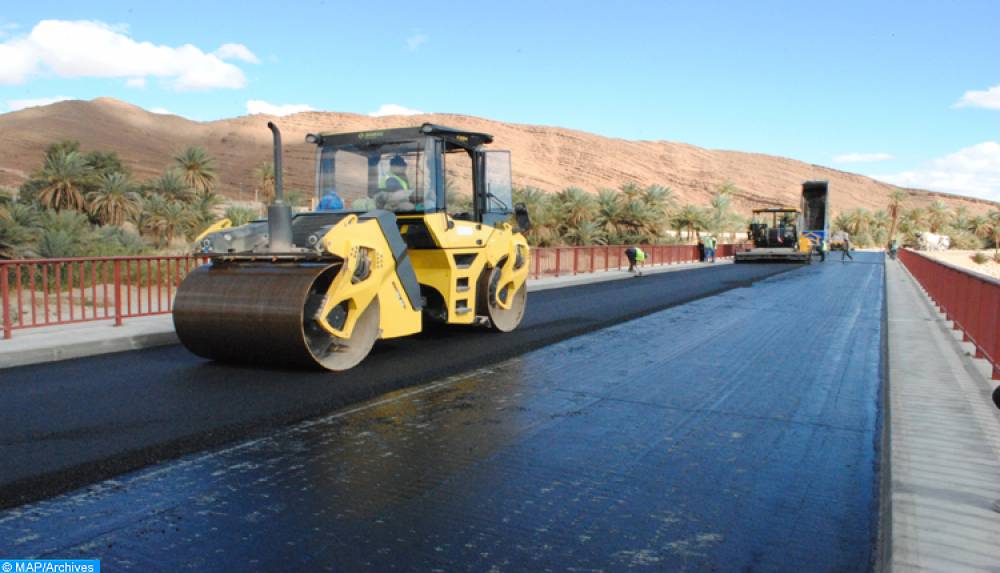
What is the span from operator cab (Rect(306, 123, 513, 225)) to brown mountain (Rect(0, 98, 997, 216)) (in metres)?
75.0

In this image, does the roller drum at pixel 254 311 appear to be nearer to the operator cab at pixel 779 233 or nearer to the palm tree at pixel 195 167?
the operator cab at pixel 779 233

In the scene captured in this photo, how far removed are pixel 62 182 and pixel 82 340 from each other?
27.3 metres

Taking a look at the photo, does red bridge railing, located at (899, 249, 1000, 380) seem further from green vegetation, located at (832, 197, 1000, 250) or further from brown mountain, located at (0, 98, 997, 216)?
green vegetation, located at (832, 197, 1000, 250)

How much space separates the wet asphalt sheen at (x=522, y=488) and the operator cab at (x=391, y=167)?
239 centimetres

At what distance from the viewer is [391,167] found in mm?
9211

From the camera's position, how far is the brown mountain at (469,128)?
9812 cm

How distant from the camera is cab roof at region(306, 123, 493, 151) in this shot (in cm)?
898

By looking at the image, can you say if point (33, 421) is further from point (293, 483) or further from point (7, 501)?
point (293, 483)

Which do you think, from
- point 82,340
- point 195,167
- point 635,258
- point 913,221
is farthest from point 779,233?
point 913,221

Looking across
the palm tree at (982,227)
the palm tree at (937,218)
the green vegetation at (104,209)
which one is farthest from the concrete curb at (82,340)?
the palm tree at (937,218)

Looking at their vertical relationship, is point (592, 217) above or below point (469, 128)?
below

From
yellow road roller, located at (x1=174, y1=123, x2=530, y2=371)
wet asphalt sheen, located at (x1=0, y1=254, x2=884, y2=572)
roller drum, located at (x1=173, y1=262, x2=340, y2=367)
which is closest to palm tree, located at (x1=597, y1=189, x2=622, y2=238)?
yellow road roller, located at (x1=174, y1=123, x2=530, y2=371)

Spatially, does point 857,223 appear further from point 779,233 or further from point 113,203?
point 113,203

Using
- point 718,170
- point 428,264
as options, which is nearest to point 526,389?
point 428,264
